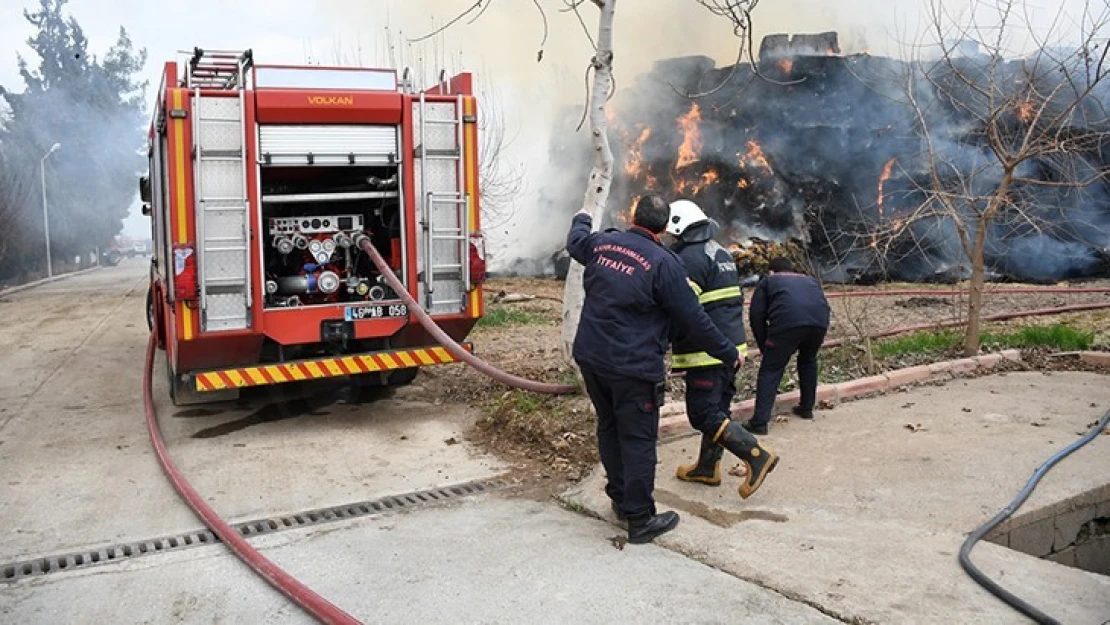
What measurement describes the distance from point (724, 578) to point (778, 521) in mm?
826

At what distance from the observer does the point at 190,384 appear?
6832mm

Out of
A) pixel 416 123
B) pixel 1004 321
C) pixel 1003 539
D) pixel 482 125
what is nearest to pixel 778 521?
pixel 1003 539

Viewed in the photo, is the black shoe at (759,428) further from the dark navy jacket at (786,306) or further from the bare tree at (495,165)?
the bare tree at (495,165)

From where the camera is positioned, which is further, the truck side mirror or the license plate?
the truck side mirror

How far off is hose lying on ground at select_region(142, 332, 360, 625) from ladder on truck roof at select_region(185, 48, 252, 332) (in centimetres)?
109

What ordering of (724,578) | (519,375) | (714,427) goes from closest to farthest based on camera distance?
1. (724,578)
2. (714,427)
3. (519,375)

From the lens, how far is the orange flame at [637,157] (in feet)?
72.0

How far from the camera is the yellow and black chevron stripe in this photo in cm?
669

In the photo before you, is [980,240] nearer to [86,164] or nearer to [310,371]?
[310,371]

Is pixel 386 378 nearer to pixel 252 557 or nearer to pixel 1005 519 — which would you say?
pixel 252 557

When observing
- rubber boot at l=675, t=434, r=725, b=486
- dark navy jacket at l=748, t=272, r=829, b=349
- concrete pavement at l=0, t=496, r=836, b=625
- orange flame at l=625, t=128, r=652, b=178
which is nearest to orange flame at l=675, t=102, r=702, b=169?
orange flame at l=625, t=128, r=652, b=178

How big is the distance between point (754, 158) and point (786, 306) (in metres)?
15.5

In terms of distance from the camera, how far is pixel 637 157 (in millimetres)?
22000

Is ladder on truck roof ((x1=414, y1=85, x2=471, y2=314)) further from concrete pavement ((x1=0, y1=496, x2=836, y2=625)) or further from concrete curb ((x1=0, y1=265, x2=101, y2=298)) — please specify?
concrete curb ((x1=0, y1=265, x2=101, y2=298))
